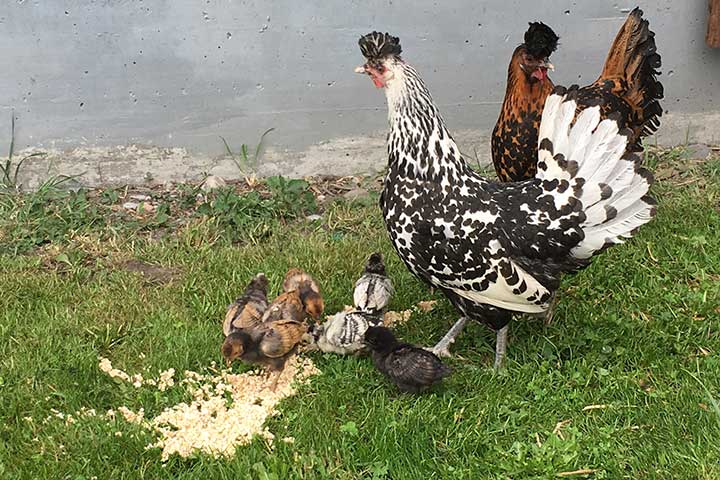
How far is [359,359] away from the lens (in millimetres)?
3867

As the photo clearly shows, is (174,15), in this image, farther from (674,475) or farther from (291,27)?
(674,475)

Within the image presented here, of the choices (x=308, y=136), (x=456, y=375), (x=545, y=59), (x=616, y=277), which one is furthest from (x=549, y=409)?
(x=308, y=136)

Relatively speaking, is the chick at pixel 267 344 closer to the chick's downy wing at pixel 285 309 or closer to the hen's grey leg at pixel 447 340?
the chick's downy wing at pixel 285 309

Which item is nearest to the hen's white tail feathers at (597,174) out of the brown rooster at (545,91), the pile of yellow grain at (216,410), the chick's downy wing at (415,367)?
the brown rooster at (545,91)

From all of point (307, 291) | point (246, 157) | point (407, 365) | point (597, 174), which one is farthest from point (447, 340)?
point (246, 157)

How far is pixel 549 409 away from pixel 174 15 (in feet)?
12.6

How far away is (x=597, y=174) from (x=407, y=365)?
1.20 metres

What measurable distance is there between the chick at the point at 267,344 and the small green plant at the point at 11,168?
2931 mm

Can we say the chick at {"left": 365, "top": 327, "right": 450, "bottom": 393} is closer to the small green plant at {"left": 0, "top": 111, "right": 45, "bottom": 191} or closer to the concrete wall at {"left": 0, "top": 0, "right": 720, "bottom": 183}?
the concrete wall at {"left": 0, "top": 0, "right": 720, "bottom": 183}

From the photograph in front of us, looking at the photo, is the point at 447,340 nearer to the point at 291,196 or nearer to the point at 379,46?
the point at 379,46

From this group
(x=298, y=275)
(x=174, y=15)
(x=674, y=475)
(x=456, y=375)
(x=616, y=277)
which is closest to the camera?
(x=674, y=475)

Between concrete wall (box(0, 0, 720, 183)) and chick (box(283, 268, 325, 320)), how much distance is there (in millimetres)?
2120

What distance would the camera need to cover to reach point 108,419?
342cm

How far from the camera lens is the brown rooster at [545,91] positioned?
4.28 m
